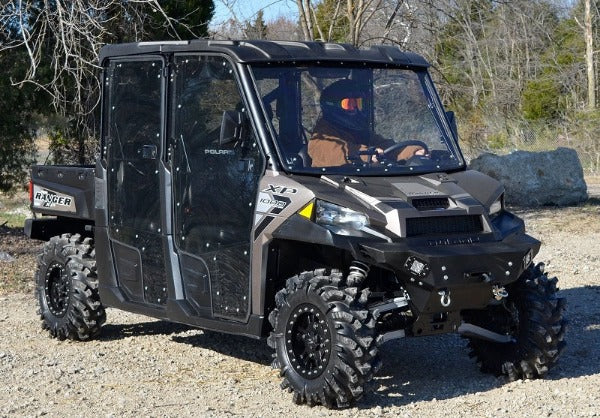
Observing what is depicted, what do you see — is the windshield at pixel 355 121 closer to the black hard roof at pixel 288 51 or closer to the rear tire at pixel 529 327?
the black hard roof at pixel 288 51

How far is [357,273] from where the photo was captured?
6.71 meters

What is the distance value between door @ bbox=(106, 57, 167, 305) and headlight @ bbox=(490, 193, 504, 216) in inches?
92.0

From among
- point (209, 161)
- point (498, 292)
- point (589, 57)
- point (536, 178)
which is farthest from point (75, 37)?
point (589, 57)

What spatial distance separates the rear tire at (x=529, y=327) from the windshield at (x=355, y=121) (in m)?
0.98

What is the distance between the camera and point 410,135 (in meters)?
7.64

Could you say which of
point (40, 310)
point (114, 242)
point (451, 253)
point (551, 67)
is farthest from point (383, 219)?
point (551, 67)

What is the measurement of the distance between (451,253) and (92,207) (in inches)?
128

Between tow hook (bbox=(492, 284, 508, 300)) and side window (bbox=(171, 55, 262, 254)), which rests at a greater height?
side window (bbox=(171, 55, 262, 254))

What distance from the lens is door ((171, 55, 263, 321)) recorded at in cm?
722

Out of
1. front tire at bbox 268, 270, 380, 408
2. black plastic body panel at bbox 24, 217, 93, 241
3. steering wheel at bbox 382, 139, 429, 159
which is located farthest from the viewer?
black plastic body panel at bbox 24, 217, 93, 241

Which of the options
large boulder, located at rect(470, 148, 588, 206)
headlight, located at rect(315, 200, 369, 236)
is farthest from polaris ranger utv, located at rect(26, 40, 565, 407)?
large boulder, located at rect(470, 148, 588, 206)

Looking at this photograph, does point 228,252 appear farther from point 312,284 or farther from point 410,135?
point 410,135

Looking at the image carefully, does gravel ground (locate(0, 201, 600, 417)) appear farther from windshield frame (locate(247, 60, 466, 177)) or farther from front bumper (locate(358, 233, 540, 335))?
windshield frame (locate(247, 60, 466, 177))

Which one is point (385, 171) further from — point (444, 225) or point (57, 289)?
point (57, 289)
